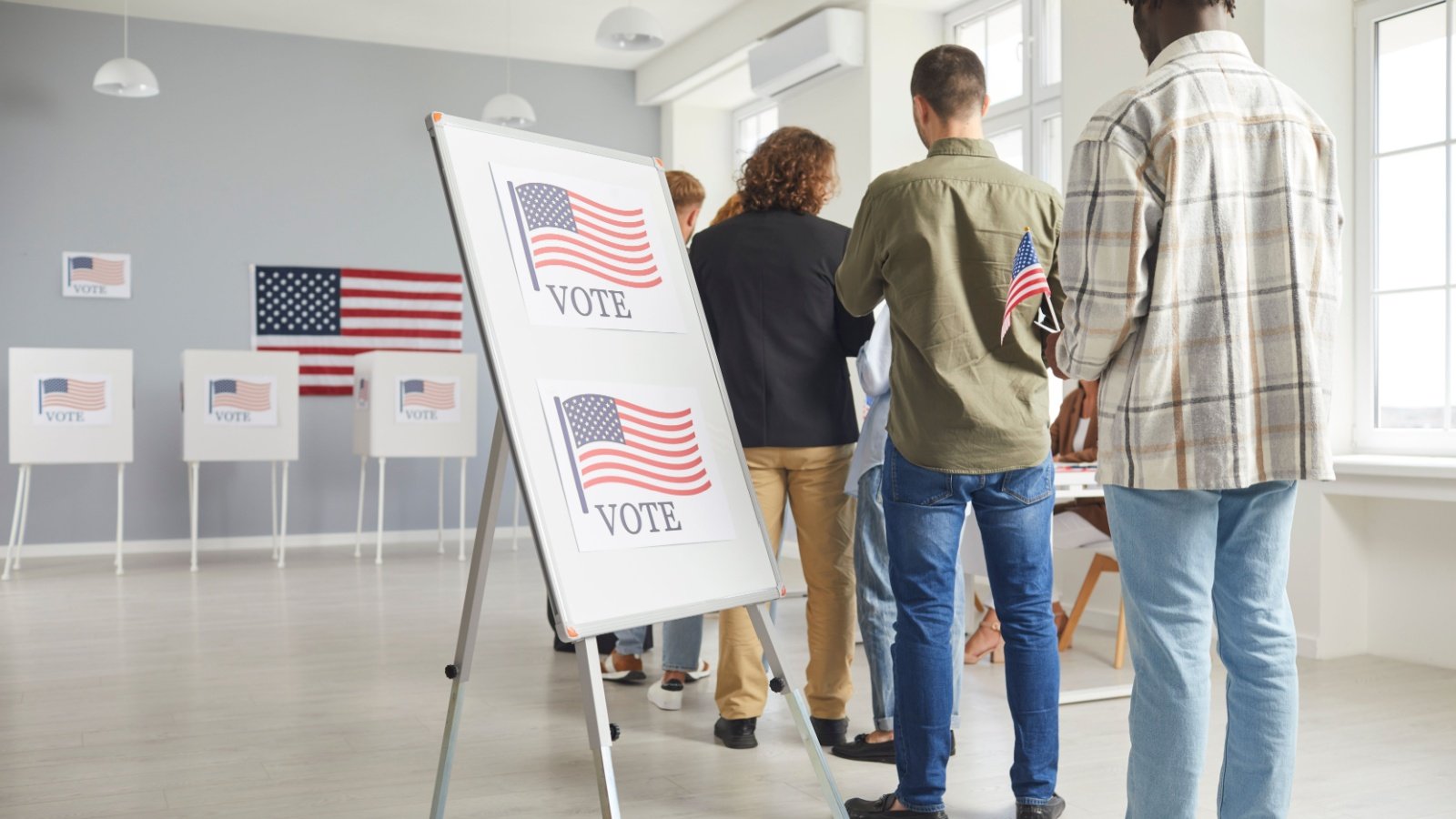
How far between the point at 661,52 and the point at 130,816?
6.45 meters

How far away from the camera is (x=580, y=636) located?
1729 mm

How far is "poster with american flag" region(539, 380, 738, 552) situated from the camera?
1845 millimetres

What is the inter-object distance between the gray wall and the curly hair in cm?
531

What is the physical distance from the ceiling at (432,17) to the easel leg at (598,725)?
18.4 feet

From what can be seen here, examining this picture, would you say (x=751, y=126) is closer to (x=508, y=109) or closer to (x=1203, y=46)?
(x=508, y=109)

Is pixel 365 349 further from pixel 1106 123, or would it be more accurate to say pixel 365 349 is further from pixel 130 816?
pixel 1106 123

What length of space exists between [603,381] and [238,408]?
508cm

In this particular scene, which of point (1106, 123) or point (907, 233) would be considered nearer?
point (1106, 123)

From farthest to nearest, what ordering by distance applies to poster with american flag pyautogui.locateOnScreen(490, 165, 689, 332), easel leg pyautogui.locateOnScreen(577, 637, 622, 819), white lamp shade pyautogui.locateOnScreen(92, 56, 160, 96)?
white lamp shade pyautogui.locateOnScreen(92, 56, 160, 96) → poster with american flag pyautogui.locateOnScreen(490, 165, 689, 332) → easel leg pyautogui.locateOnScreen(577, 637, 622, 819)

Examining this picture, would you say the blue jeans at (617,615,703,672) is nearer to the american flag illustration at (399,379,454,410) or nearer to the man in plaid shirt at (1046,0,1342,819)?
the man in plaid shirt at (1046,0,1342,819)

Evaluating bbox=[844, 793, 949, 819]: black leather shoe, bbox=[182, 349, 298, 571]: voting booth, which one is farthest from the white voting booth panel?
bbox=[182, 349, 298, 571]: voting booth

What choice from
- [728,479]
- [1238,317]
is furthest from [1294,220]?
[728,479]

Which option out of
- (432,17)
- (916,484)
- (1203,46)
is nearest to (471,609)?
(916,484)

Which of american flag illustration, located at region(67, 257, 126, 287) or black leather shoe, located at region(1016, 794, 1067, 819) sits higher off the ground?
american flag illustration, located at region(67, 257, 126, 287)
